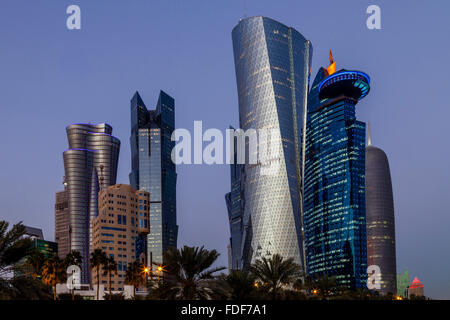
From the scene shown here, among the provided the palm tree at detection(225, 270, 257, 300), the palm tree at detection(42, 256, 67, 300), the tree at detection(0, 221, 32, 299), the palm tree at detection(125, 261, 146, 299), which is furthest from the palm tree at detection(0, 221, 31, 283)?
the palm tree at detection(125, 261, 146, 299)

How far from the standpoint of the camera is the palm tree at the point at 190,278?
51.2 metres

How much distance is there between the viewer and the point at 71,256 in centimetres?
10088

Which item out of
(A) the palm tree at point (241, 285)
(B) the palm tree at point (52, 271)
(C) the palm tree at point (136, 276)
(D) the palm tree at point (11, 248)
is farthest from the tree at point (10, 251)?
(C) the palm tree at point (136, 276)

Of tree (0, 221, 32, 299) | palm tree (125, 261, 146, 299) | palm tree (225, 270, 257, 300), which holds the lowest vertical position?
palm tree (125, 261, 146, 299)

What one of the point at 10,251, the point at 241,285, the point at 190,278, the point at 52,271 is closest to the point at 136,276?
the point at 52,271

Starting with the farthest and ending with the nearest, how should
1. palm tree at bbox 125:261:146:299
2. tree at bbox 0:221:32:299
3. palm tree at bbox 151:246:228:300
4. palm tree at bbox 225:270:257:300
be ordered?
palm tree at bbox 125:261:146:299, palm tree at bbox 225:270:257:300, palm tree at bbox 151:246:228:300, tree at bbox 0:221:32:299

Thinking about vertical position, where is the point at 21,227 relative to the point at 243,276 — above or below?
above

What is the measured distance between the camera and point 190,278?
52.0 m

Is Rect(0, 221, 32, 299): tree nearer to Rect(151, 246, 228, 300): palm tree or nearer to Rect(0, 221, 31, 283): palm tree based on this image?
Rect(0, 221, 31, 283): palm tree

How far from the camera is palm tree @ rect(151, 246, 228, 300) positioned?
51.2 metres

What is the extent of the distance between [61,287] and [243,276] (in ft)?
195
